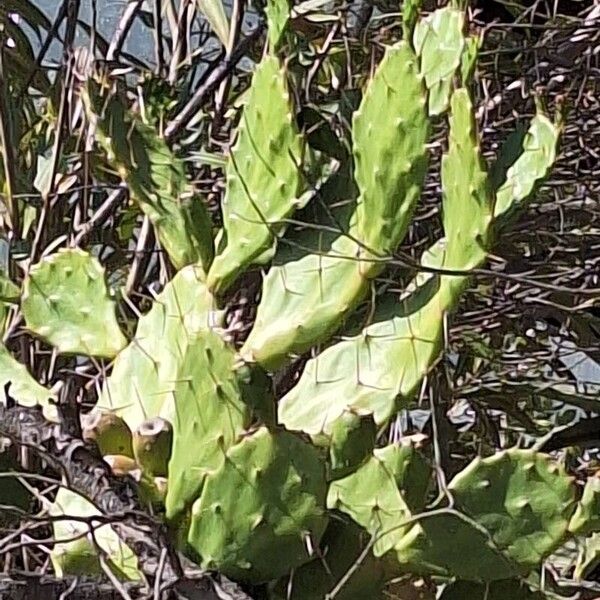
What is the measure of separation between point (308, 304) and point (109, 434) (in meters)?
0.15

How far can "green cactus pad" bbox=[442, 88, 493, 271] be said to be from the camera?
0.77m

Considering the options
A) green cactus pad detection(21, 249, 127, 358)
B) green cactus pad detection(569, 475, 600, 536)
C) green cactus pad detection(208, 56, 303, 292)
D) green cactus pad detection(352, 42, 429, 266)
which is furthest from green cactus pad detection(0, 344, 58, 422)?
green cactus pad detection(569, 475, 600, 536)

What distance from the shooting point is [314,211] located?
879mm

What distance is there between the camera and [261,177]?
33.1 inches

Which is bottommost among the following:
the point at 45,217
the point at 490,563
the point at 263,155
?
the point at 490,563

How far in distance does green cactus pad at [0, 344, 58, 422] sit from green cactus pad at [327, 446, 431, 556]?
0.21m

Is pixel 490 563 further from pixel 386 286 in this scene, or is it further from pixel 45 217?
pixel 45 217

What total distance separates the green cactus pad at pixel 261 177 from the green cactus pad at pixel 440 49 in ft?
0.42

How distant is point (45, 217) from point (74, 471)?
Result: 0.36 m

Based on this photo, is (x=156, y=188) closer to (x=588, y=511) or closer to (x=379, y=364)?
(x=379, y=364)

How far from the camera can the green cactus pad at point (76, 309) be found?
889 millimetres

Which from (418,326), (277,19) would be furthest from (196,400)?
(277,19)

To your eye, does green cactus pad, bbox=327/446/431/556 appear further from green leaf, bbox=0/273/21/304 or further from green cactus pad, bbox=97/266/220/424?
green leaf, bbox=0/273/21/304

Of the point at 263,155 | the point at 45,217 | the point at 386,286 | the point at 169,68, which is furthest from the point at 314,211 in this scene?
the point at 169,68
